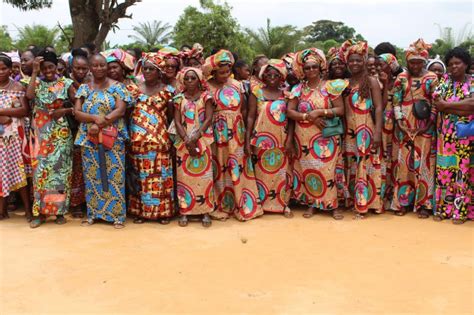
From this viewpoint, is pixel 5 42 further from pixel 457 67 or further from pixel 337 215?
pixel 457 67

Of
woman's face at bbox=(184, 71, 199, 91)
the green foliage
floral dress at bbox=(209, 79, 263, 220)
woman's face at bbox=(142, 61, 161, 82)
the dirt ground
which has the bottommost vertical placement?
the dirt ground

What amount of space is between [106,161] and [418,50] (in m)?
3.57

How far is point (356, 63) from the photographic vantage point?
507 centimetres

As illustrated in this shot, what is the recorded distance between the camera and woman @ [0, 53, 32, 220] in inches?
199

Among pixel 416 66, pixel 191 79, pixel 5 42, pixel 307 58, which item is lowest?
pixel 191 79

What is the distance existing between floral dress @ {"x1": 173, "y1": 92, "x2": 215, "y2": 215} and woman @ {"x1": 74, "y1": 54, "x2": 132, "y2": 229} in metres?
0.59

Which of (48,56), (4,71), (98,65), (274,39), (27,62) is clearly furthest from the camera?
(274,39)

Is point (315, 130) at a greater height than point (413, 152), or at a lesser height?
greater

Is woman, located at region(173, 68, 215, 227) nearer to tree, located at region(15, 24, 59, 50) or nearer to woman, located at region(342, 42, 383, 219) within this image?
woman, located at region(342, 42, 383, 219)

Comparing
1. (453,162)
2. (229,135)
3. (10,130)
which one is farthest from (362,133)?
(10,130)

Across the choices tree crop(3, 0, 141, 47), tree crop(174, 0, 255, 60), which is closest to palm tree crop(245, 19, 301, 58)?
tree crop(174, 0, 255, 60)

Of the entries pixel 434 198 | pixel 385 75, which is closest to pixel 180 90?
pixel 385 75

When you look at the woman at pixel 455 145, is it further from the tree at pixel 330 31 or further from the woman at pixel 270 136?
the tree at pixel 330 31

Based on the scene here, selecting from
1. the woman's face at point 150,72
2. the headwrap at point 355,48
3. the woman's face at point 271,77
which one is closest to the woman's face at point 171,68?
the woman's face at point 150,72
